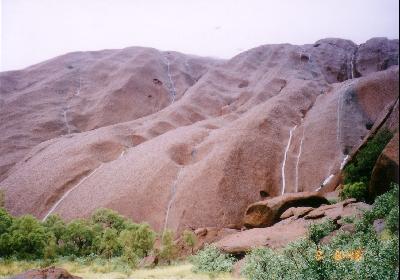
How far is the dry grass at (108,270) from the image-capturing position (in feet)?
41.0

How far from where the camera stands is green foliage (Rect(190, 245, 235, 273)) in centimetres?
1409

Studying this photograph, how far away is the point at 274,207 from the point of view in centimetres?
1958

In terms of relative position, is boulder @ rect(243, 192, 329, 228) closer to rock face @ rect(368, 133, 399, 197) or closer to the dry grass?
rock face @ rect(368, 133, 399, 197)

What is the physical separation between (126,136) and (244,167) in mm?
10232

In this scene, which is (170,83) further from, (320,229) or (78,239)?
(320,229)

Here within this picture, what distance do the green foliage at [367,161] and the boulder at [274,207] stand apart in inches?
86.1

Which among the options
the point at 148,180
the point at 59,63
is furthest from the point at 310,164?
the point at 59,63

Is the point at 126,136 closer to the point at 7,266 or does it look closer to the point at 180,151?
the point at 180,151

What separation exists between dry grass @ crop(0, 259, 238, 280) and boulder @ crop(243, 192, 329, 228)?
5.94 meters

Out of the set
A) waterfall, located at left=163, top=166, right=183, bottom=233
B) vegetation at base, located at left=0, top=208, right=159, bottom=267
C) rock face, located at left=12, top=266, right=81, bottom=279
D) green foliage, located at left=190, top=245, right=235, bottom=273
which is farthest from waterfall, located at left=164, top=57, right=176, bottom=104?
rock face, located at left=12, top=266, right=81, bottom=279

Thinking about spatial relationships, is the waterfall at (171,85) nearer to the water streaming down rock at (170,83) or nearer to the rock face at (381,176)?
the water streaming down rock at (170,83)

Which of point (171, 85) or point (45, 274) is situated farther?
point (171, 85)

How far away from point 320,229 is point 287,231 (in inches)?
82.5

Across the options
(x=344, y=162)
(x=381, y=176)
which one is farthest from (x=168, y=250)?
(x=344, y=162)
